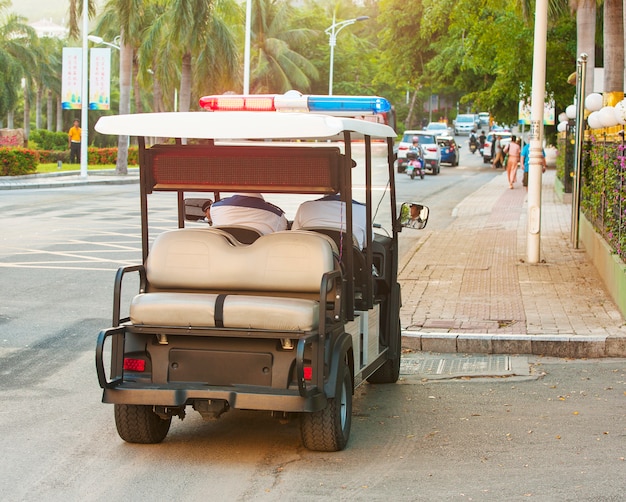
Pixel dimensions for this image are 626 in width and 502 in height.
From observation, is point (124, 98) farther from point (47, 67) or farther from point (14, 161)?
point (47, 67)

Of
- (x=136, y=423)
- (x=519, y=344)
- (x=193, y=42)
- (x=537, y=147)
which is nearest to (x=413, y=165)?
(x=193, y=42)

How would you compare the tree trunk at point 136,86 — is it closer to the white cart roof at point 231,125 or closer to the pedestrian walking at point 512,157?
the pedestrian walking at point 512,157

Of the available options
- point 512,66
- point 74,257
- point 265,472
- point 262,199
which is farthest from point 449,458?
point 512,66

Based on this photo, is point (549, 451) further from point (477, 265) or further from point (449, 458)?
point (477, 265)

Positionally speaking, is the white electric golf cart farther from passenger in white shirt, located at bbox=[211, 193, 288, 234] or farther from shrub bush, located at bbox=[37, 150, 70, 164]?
shrub bush, located at bbox=[37, 150, 70, 164]

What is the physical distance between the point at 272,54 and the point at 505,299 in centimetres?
6184

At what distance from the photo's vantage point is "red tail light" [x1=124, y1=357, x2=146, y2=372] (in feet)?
19.8

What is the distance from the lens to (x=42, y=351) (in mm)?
8914

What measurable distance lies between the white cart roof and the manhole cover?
128 inches

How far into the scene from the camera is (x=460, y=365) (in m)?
8.93

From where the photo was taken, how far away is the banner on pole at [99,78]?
42719 millimetres

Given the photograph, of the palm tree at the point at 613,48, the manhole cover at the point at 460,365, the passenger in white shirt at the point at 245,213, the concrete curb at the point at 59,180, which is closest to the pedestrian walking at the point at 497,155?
the concrete curb at the point at 59,180

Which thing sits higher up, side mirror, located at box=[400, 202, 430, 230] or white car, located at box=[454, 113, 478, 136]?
white car, located at box=[454, 113, 478, 136]

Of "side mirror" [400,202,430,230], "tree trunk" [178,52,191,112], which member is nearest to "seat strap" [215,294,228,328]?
"side mirror" [400,202,430,230]
